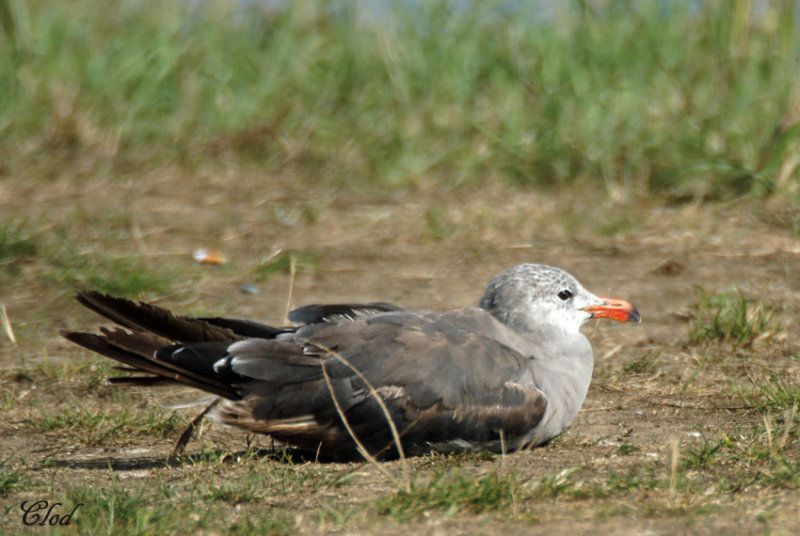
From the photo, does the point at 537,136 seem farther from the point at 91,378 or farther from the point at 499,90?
the point at 91,378

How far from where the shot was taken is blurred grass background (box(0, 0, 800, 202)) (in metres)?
7.23

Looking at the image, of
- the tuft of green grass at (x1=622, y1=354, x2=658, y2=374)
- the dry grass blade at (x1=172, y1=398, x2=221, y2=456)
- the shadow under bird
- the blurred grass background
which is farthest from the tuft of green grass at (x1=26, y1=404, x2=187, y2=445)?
the blurred grass background

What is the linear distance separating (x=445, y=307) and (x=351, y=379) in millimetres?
2048

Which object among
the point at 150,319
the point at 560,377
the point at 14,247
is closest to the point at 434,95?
the point at 14,247

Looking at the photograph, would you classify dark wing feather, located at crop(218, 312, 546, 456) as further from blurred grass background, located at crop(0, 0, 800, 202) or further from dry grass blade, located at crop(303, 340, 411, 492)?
blurred grass background, located at crop(0, 0, 800, 202)

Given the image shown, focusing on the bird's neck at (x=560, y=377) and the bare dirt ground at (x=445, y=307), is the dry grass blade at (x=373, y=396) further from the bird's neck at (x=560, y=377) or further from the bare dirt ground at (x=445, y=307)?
the bird's neck at (x=560, y=377)

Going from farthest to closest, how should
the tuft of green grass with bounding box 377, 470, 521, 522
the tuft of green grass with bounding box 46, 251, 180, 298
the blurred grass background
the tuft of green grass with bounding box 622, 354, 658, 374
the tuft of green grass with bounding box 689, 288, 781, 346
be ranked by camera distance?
the blurred grass background
the tuft of green grass with bounding box 46, 251, 180, 298
the tuft of green grass with bounding box 689, 288, 781, 346
the tuft of green grass with bounding box 622, 354, 658, 374
the tuft of green grass with bounding box 377, 470, 521, 522

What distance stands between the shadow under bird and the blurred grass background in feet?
11.2

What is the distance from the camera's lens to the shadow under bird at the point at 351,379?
390 cm

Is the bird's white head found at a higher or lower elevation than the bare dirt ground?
higher

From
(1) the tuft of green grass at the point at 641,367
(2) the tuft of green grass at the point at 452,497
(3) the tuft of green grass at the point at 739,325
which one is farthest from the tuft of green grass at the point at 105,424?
(3) the tuft of green grass at the point at 739,325

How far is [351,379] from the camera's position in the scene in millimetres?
3924

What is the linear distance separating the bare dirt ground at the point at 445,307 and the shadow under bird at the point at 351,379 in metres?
0.12

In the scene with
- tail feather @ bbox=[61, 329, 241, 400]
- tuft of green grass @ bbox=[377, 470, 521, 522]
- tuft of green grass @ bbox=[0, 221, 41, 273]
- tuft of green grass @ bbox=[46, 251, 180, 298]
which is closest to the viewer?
tuft of green grass @ bbox=[377, 470, 521, 522]
